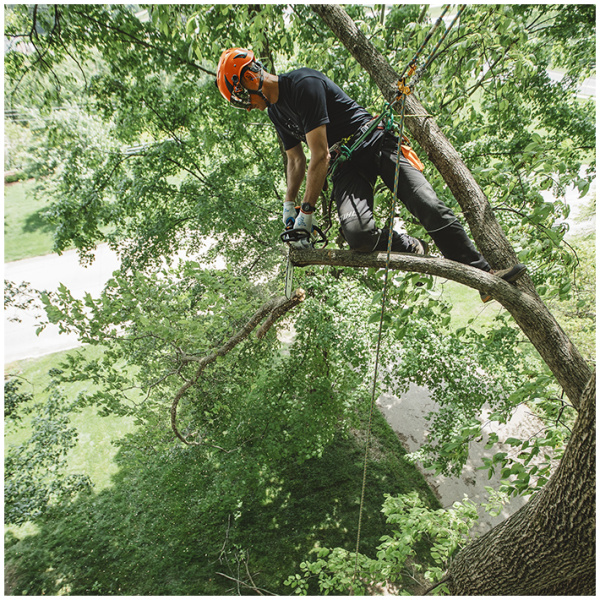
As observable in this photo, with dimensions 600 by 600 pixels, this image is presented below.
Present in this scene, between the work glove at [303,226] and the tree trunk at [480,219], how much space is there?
111cm

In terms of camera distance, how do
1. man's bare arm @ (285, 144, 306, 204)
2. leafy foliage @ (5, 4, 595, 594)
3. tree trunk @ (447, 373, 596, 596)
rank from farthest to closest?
leafy foliage @ (5, 4, 595, 594), man's bare arm @ (285, 144, 306, 204), tree trunk @ (447, 373, 596, 596)

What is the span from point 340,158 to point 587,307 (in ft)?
23.1

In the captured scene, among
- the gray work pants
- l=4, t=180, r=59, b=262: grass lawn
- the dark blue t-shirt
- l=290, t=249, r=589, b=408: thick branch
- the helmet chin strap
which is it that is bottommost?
l=290, t=249, r=589, b=408: thick branch

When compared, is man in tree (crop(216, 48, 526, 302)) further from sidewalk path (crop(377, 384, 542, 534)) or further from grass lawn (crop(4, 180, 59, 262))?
grass lawn (crop(4, 180, 59, 262))

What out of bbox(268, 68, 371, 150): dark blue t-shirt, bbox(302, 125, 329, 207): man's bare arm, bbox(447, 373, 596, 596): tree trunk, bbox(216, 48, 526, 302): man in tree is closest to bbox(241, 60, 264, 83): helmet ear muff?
bbox(216, 48, 526, 302): man in tree

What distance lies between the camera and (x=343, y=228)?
245cm

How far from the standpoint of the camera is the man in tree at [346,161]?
2.32 m

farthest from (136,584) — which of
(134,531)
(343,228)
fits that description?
(343,228)

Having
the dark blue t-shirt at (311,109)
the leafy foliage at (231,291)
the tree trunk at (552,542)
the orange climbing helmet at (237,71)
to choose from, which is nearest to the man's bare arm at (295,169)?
the dark blue t-shirt at (311,109)

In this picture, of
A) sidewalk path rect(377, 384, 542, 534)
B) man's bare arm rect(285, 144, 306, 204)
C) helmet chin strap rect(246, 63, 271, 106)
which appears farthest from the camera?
sidewalk path rect(377, 384, 542, 534)

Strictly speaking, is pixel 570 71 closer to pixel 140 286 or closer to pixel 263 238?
pixel 263 238

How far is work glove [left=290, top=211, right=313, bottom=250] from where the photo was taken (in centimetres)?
252

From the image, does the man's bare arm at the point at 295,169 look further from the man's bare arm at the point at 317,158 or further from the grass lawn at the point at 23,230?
the grass lawn at the point at 23,230

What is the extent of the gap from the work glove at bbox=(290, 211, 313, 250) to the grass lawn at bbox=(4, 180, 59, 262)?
41.4ft
